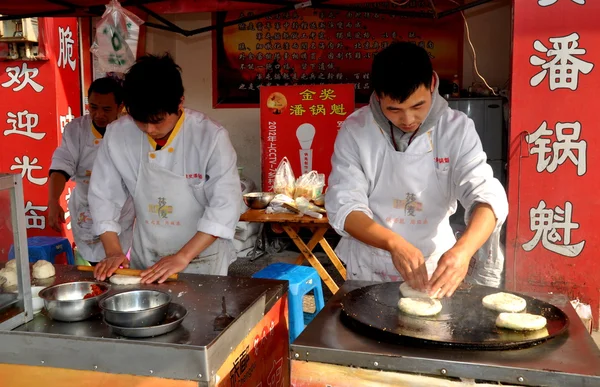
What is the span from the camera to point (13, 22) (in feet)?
16.2

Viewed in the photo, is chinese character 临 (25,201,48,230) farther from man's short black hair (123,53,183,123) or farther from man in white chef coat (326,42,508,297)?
man in white chef coat (326,42,508,297)

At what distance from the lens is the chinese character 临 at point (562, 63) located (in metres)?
4.06

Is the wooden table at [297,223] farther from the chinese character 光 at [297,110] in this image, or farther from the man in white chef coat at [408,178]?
the man in white chef coat at [408,178]

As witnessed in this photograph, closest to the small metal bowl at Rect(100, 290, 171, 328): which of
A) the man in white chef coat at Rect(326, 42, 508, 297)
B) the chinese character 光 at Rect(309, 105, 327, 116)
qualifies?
the man in white chef coat at Rect(326, 42, 508, 297)

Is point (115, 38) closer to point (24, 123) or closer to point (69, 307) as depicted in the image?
point (69, 307)

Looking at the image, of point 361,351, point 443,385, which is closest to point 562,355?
point 443,385

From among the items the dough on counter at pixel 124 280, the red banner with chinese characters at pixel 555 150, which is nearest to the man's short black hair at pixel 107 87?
the dough on counter at pixel 124 280

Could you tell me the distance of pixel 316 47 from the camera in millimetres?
6977

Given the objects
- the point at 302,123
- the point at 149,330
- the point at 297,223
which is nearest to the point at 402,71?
the point at 149,330

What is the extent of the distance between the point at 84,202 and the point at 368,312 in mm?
2816

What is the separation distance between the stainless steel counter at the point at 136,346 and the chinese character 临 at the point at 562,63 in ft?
10.4

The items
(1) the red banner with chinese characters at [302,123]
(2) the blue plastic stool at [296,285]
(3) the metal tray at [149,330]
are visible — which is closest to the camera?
(3) the metal tray at [149,330]

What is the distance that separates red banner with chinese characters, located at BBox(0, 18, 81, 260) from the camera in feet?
17.1

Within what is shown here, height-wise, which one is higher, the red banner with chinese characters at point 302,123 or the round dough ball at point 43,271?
the red banner with chinese characters at point 302,123
